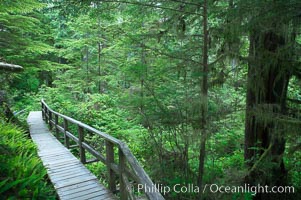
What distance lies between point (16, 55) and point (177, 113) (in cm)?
970

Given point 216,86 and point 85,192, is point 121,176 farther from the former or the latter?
point 216,86

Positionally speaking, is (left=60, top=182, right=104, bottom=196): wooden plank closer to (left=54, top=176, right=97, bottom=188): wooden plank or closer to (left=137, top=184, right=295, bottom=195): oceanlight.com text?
(left=54, top=176, right=97, bottom=188): wooden plank

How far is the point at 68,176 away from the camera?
4.75 m

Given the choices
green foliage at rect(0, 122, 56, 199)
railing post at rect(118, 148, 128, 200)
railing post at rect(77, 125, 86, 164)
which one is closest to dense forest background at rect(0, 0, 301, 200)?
railing post at rect(118, 148, 128, 200)

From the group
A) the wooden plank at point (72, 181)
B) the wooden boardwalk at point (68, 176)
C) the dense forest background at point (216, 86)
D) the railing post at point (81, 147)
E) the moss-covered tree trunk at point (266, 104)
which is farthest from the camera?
the railing post at point (81, 147)

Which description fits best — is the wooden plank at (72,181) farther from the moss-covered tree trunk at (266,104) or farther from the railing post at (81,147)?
the moss-covered tree trunk at (266,104)

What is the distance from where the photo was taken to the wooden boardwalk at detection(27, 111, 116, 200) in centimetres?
403

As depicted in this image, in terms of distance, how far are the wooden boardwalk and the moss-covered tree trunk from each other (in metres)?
2.79

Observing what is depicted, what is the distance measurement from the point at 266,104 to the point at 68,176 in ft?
13.3

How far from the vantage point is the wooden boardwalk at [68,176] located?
403cm

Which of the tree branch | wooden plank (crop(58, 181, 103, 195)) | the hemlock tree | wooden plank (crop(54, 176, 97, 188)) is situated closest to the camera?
the hemlock tree

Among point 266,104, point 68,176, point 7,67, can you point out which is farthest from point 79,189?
point 266,104

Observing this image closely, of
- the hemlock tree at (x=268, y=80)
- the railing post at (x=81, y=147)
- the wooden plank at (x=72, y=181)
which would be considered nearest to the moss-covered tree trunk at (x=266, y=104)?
the hemlock tree at (x=268, y=80)

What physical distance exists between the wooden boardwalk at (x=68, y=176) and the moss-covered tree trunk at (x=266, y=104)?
2.79 m
